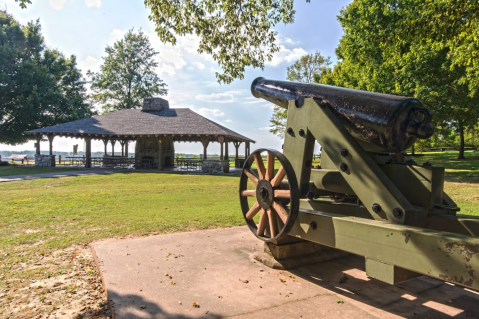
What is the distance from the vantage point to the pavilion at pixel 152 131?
23.1m

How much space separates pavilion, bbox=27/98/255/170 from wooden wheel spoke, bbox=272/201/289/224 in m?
18.1

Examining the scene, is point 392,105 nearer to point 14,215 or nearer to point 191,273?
point 191,273

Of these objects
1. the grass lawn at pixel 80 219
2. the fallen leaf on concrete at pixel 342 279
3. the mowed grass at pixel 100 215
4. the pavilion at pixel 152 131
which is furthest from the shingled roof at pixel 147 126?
the fallen leaf on concrete at pixel 342 279

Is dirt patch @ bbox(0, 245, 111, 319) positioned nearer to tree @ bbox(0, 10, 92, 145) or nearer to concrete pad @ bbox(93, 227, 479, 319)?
concrete pad @ bbox(93, 227, 479, 319)

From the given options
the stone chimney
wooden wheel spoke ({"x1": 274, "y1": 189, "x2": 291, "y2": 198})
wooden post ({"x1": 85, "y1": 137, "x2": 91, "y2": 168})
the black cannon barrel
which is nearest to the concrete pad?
wooden wheel spoke ({"x1": 274, "y1": 189, "x2": 291, "y2": 198})

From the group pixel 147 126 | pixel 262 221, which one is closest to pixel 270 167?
pixel 262 221

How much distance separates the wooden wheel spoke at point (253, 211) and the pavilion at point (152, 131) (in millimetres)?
17536

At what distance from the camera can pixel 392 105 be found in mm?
2736

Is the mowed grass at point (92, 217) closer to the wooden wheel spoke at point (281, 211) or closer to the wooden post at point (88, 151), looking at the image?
the wooden wheel spoke at point (281, 211)

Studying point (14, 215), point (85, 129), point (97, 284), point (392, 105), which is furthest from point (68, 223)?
point (85, 129)

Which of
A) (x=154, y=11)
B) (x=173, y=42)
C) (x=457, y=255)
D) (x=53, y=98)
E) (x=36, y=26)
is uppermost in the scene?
(x=36, y=26)

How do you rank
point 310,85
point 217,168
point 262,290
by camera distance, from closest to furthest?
point 262,290 < point 310,85 < point 217,168

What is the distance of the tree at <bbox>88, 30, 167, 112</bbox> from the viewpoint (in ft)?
152

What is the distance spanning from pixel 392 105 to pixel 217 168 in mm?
20122
